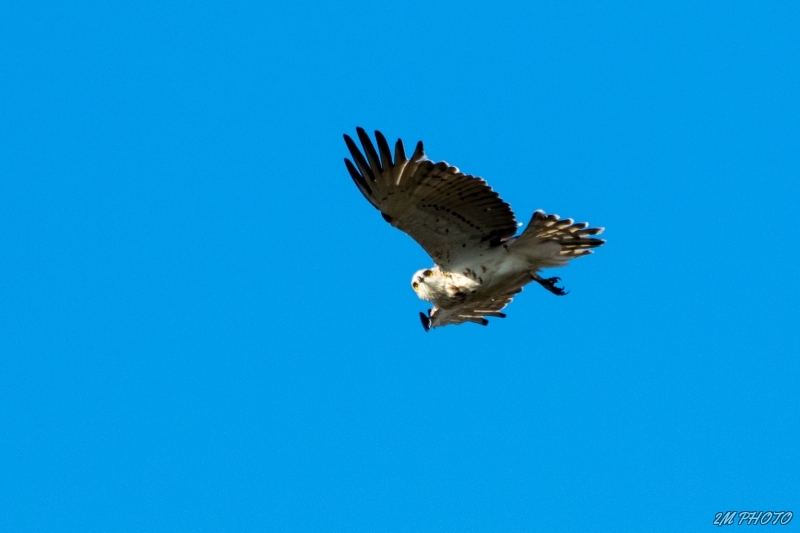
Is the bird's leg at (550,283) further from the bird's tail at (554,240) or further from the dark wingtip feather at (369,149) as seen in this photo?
the dark wingtip feather at (369,149)

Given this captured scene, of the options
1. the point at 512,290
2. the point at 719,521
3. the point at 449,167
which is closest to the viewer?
the point at 449,167

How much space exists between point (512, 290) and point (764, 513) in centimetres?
319

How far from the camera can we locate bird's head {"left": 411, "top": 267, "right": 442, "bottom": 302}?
10078 mm

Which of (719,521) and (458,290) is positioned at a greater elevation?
(458,290)

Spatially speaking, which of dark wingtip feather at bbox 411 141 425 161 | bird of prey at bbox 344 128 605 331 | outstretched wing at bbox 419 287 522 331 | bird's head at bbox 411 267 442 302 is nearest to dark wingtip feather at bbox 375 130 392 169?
bird of prey at bbox 344 128 605 331

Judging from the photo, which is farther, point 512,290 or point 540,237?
point 512,290

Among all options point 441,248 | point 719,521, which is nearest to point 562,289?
point 441,248

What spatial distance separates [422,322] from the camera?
10.8 m

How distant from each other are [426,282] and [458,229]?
72 cm

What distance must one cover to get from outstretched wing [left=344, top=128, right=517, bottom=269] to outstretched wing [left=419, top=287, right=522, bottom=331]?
0.88m

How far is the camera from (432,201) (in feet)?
30.8

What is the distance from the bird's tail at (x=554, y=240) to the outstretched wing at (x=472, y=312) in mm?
786

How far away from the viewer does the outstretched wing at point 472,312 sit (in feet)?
35.1

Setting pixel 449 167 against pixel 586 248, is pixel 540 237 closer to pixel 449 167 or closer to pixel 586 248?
pixel 586 248
